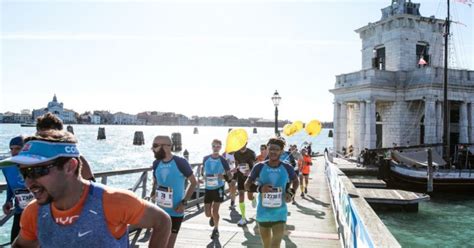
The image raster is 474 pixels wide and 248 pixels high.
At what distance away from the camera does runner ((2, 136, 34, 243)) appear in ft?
16.9

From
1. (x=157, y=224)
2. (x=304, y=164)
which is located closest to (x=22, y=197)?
(x=157, y=224)

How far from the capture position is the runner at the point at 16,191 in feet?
16.9

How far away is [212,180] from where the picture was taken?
28.8 ft

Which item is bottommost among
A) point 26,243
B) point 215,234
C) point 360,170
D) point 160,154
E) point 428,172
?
point 360,170

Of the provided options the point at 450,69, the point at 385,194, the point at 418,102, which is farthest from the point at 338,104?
the point at 385,194

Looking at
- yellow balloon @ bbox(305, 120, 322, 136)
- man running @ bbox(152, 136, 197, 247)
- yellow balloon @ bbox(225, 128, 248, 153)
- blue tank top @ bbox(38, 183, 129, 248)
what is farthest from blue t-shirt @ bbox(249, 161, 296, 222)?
yellow balloon @ bbox(305, 120, 322, 136)

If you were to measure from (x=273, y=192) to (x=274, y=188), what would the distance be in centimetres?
8

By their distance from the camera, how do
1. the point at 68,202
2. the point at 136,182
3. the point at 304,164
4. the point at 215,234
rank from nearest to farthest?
1. the point at 68,202
2. the point at 215,234
3. the point at 136,182
4. the point at 304,164

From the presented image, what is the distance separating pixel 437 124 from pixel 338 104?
948 cm

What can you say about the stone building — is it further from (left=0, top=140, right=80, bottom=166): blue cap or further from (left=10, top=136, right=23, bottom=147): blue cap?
(left=0, top=140, right=80, bottom=166): blue cap

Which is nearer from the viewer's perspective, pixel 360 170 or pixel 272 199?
pixel 272 199

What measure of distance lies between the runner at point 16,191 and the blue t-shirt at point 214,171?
4.13m

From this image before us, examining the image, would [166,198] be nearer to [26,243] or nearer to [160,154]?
[160,154]

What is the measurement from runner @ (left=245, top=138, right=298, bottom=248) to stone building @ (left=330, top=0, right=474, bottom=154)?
1198 inches
